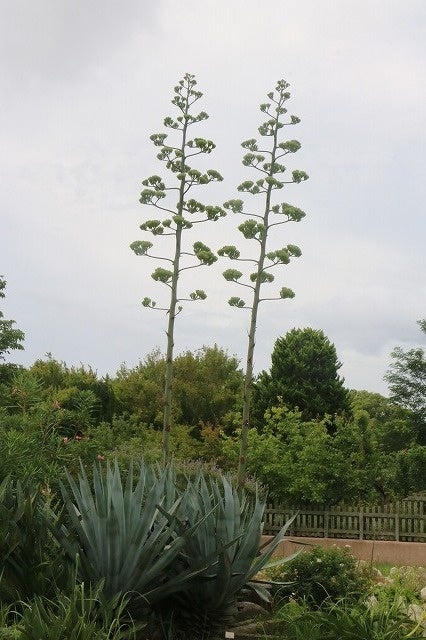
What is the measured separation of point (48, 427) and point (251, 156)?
38.9 feet

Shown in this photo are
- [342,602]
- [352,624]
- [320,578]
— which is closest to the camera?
[352,624]

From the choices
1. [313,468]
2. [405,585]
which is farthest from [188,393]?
[405,585]

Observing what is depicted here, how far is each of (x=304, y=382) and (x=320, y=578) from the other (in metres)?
24.5

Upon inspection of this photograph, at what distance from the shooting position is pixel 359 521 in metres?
22.6

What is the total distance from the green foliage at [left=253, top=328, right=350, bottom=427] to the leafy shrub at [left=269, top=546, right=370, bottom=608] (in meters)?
22.9

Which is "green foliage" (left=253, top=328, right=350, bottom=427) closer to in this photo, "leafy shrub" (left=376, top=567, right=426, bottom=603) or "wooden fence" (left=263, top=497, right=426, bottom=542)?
"wooden fence" (left=263, top=497, right=426, bottom=542)

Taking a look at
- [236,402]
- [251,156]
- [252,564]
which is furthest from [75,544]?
[236,402]

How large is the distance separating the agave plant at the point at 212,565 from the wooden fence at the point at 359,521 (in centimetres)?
1478

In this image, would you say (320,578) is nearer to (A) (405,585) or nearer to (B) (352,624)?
(A) (405,585)

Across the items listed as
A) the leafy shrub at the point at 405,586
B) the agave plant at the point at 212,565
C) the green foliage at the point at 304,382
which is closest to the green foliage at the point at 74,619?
the agave plant at the point at 212,565

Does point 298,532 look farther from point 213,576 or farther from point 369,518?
point 213,576

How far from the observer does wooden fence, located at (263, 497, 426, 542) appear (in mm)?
22422

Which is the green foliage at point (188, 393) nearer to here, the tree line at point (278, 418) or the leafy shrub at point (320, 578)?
the tree line at point (278, 418)

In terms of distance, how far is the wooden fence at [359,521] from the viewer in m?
22.4
